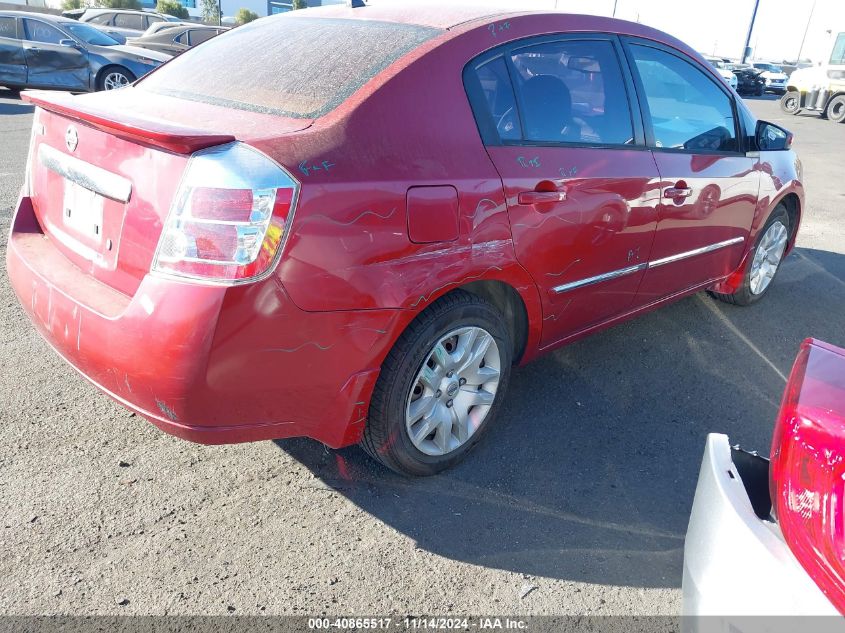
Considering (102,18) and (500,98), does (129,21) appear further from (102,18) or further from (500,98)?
(500,98)

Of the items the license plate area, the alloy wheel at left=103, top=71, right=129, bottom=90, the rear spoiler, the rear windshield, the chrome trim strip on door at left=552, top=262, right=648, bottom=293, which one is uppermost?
the rear windshield

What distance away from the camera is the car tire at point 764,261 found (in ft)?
15.5

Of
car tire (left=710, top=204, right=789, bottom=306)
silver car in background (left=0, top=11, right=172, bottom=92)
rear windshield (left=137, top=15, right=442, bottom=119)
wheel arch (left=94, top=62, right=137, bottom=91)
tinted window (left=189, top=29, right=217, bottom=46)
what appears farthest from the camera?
tinted window (left=189, top=29, right=217, bottom=46)

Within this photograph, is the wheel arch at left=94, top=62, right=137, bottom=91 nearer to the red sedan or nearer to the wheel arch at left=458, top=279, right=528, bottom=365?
the red sedan

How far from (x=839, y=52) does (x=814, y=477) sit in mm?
23907

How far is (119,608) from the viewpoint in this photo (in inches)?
83.6

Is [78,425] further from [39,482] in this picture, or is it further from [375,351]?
[375,351]

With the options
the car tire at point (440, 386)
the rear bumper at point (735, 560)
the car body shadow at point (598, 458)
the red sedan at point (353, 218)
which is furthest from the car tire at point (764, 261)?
the rear bumper at point (735, 560)

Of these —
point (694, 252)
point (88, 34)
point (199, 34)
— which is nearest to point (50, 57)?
point (88, 34)

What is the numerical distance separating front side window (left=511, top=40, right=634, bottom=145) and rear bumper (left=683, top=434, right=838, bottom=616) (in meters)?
1.64

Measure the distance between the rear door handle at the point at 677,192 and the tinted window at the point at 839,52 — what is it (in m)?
21.3

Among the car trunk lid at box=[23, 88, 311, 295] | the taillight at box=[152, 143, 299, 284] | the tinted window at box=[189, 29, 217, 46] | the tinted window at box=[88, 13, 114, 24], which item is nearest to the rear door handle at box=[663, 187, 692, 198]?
the car trunk lid at box=[23, 88, 311, 295]

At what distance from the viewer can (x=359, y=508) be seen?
264 cm

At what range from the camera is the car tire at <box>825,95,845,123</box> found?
20281 millimetres
